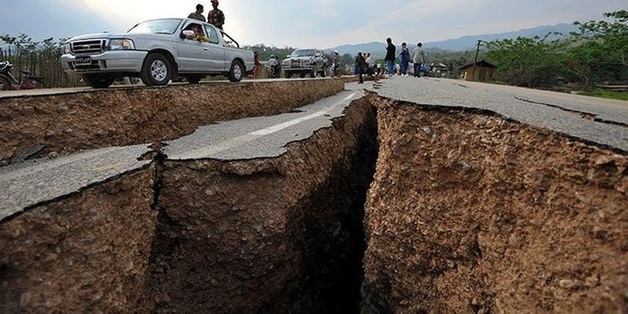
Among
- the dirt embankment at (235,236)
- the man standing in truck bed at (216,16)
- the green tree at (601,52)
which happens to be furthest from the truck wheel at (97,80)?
the green tree at (601,52)

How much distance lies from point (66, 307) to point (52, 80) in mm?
10512

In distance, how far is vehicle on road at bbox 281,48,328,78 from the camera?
63.3 feet

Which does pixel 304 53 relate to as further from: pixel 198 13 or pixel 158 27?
pixel 158 27

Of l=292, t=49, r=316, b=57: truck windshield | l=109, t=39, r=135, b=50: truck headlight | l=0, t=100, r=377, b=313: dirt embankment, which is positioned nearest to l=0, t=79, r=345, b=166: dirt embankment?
l=109, t=39, r=135, b=50: truck headlight

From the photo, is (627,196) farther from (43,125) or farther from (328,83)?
(328,83)

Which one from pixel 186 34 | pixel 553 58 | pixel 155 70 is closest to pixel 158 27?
pixel 186 34

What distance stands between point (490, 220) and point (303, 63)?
17.7m

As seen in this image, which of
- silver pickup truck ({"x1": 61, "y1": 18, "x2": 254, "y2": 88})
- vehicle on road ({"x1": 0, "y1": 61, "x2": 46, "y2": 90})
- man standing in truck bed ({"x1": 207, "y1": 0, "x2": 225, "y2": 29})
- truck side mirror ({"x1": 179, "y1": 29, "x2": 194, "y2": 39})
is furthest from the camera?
man standing in truck bed ({"x1": 207, "y1": 0, "x2": 225, "y2": 29})

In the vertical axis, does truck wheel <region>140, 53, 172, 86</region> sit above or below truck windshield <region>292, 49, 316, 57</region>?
below

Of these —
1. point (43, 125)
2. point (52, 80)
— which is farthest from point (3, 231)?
point (52, 80)

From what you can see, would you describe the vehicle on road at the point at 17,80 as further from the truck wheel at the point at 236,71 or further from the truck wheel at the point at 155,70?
the truck wheel at the point at 236,71

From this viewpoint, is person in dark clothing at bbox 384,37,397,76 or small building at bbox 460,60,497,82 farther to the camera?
small building at bbox 460,60,497,82

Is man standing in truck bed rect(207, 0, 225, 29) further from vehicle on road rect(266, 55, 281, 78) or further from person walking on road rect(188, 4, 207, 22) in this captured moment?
vehicle on road rect(266, 55, 281, 78)

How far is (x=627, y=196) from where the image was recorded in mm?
1632
